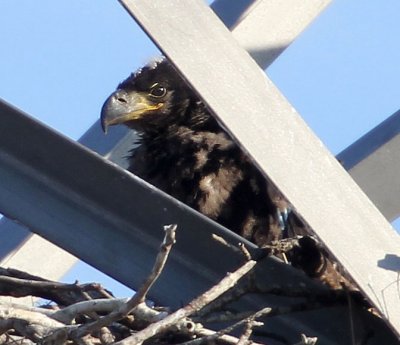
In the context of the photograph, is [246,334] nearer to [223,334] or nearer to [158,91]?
[223,334]

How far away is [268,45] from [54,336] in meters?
2.05

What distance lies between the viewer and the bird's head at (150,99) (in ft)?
21.5

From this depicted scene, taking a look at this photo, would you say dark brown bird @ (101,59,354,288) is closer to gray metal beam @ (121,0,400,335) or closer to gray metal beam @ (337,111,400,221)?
gray metal beam @ (337,111,400,221)

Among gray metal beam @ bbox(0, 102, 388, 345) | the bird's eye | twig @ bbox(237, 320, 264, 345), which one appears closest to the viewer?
twig @ bbox(237, 320, 264, 345)

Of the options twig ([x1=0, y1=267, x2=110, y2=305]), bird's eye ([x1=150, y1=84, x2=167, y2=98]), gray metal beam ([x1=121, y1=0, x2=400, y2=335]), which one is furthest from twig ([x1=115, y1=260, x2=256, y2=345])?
bird's eye ([x1=150, y1=84, x2=167, y2=98])

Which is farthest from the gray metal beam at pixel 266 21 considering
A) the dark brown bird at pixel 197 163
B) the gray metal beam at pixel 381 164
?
the gray metal beam at pixel 381 164

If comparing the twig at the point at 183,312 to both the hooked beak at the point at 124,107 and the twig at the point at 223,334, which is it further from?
the hooked beak at the point at 124,107

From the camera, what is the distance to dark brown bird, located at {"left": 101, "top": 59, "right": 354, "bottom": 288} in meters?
5.59

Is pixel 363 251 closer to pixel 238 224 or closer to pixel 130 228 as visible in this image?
pixel 130 228

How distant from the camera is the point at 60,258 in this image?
6305 millimetres

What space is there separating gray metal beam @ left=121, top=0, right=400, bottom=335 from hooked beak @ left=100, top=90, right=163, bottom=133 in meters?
2.04

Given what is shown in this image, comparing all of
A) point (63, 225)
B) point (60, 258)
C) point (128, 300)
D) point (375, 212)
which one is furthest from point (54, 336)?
point (60, 258)

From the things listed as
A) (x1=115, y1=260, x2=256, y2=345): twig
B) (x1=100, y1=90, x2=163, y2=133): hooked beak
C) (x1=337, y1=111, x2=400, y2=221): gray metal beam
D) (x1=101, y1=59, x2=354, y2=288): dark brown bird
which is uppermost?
(x1=115, y1=260, x2=256, y2=345): twig

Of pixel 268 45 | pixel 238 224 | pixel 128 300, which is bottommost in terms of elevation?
pixel 238 224
